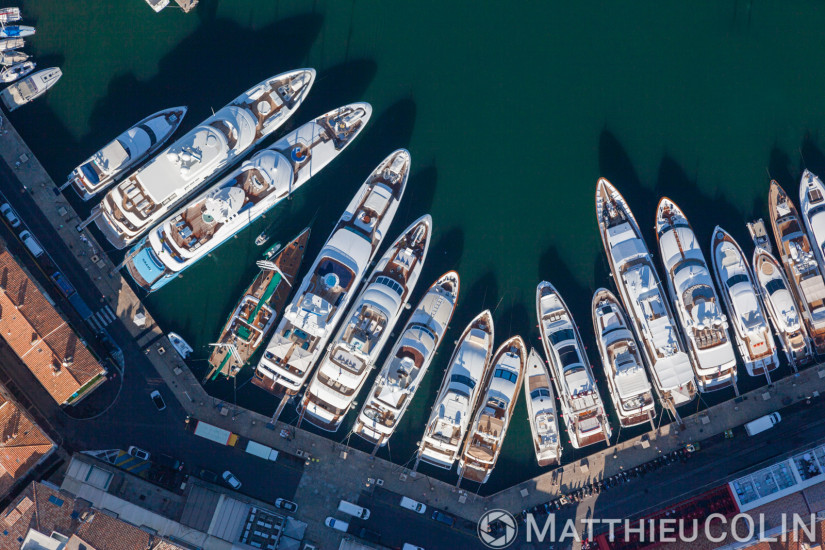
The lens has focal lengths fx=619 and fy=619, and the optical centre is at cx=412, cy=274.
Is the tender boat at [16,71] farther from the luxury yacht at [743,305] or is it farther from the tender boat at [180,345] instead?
the luxury yacht at [743,305]

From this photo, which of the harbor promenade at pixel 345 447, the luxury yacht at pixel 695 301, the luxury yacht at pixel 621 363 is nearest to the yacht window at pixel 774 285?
the luxury yacht at pixel 695 301

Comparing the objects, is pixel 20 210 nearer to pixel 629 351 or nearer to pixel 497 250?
pixel 497 250

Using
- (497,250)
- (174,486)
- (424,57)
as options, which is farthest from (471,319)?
(174,486)

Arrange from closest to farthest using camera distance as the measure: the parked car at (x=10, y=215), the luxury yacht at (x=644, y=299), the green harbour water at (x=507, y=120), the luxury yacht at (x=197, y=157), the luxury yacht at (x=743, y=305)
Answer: the luxury yacht at (x=197, y=157)
the luxury yacht at (x=644, y=299)
the luxury yacht at (x=743, y=305)
the parked car at (x=10, y=215)
the green harbour water at (x=507, y=120)

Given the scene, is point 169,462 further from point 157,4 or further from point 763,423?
point 763,423

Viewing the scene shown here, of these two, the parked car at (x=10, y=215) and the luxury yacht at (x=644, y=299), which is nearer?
the luxury yacht at (x=644, y=299)

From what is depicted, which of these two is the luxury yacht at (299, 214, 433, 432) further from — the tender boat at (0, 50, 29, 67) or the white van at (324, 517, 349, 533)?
the tender boat at (0, 50, 29, 67)

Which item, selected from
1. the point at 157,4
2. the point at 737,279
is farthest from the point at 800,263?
the point at 157,4
